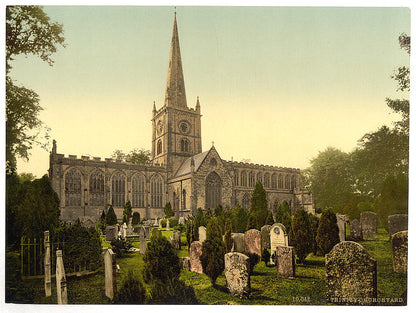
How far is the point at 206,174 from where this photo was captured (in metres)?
20.7

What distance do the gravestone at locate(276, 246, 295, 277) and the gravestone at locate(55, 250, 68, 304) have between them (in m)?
4.52

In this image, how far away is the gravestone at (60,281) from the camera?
17.7ft

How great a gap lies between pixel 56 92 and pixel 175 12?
3511mm

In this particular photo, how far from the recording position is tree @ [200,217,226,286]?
6.12 metres

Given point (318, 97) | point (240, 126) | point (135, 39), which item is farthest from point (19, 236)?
point (318, 97)

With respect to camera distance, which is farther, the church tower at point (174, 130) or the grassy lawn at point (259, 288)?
the church tower at point (174, 130)

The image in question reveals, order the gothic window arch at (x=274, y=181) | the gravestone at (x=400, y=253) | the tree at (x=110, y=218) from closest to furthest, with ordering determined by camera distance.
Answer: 1. the gravestone at (x=400, y=253)
2. the tree at (x=110, y=218)
3. the gothic window arch at (x=274, y=181)

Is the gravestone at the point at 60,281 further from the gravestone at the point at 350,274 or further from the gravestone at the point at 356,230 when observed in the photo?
the gravestone at the point at 356,230

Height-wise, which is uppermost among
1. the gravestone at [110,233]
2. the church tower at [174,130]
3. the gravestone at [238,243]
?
the church tower at [174,130]

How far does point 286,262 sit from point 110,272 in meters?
3.77

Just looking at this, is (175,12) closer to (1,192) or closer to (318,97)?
(318,97)

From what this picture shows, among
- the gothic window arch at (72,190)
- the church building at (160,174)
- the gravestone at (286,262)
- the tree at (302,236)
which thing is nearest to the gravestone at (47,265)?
the church building at (160,174)

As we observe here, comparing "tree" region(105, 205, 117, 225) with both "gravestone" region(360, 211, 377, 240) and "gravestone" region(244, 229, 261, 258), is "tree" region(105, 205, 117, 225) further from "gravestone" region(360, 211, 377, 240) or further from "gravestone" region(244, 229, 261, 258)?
"gravestone" region(360, 211, 377, 240)

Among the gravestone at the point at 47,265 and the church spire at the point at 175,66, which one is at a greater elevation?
the church spire at the point at 175,66
